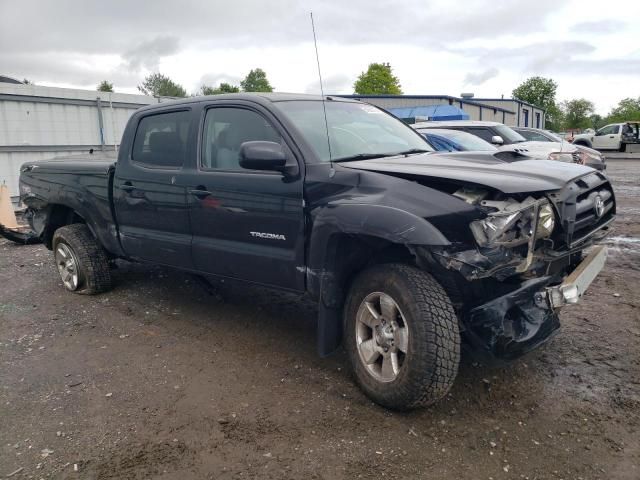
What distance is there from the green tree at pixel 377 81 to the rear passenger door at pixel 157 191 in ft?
192

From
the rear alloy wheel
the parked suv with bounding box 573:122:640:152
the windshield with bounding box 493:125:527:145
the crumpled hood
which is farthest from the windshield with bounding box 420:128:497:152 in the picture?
the parked suv with bounding box 573:122:640:152

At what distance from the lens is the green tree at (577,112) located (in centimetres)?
7914

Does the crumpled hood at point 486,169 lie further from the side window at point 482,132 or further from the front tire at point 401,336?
the side window at point 482,132

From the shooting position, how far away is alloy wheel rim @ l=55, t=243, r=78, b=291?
5660mm

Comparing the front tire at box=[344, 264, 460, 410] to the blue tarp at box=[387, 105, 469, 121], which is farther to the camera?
the blue tarp at box=[387, 105, 469, 121]

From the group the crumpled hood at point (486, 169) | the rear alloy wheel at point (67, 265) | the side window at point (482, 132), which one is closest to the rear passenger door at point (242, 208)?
the crumpled hood at point (486, 169)

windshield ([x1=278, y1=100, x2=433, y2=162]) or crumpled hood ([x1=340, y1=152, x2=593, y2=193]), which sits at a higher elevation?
windshield ([x1=278, y1=100, x2=433, y2=162])

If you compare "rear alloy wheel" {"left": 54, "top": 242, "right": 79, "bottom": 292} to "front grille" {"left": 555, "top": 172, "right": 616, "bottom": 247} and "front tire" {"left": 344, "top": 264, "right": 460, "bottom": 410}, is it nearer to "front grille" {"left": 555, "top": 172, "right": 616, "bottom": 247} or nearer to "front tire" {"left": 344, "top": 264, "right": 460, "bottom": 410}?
"front tire" {"left": 344, "top": 264, "right": 460, "bottom": 410}

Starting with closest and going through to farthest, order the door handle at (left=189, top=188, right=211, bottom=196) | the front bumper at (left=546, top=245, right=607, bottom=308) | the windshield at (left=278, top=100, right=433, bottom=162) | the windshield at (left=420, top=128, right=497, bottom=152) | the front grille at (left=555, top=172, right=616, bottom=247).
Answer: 1. the front bumper at (left=546, top=245, right=607, bottom=308)
2. the front grille at (left=555, top=172, right=616, bottom=247)
3. the windshield at (left=278, top=100, right=433, bottom=162)
4. the door handle at (left=189, top=188, right=211, bottom=196)
5. the windshield at (left=420, top=128, right=497, bottom=152)

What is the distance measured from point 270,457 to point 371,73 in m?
62.6

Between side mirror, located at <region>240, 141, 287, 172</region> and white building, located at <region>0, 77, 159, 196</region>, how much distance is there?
948 centimetres

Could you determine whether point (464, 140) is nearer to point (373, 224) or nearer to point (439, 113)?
point (373, 224)

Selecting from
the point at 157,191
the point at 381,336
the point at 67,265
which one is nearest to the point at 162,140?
→ the point at 157,191

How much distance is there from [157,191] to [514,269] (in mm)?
2950
